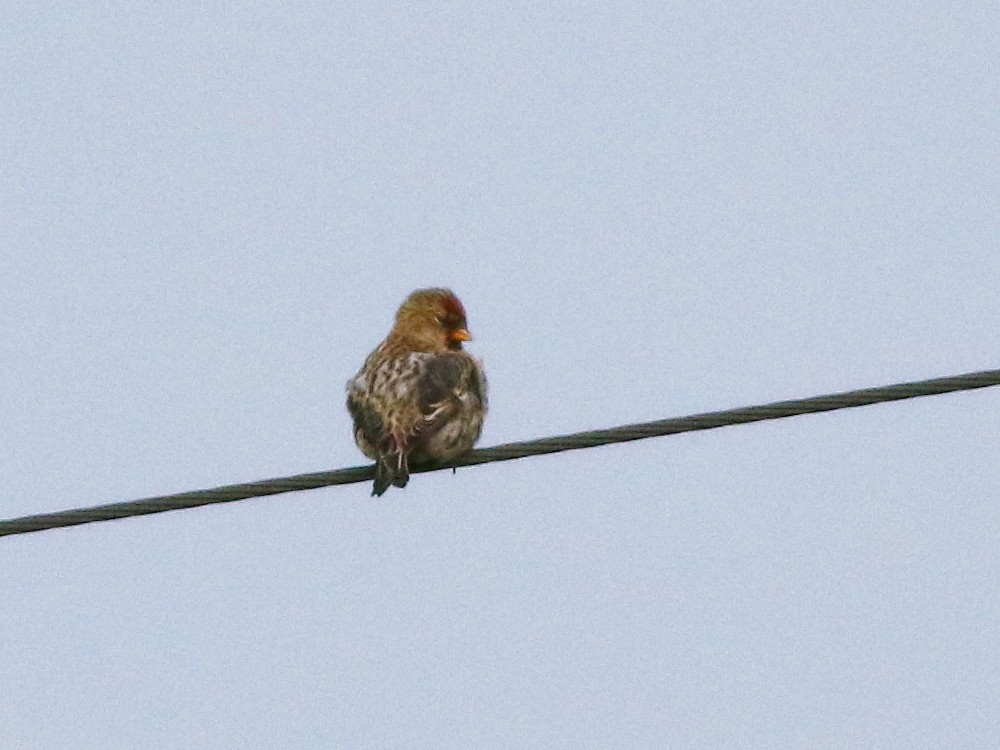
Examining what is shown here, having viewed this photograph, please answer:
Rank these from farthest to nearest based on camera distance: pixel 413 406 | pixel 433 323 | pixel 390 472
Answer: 1. pixel 433 323
2. pixel 413 406
3. pixel 390 472

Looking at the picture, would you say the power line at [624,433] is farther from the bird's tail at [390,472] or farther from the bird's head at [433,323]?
the bird's head at [433,323]

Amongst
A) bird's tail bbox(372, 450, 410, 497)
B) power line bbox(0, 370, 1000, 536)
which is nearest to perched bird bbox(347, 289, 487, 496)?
bird's tail bbox(372, 450, 410, 497)

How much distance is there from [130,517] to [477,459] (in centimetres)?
212

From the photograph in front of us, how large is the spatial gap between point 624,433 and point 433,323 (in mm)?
4239

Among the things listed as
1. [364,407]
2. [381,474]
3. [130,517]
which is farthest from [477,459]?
[130,517]

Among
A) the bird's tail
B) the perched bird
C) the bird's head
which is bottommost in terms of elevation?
the bird's tail

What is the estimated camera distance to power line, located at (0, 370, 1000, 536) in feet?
30.7

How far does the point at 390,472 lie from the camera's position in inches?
449

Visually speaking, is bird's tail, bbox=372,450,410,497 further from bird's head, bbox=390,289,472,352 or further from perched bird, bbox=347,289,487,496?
bird's head, bbox=390,289,472,352

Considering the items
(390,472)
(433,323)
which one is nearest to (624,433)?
(390,472)

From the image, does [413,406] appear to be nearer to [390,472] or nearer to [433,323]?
[390,472]

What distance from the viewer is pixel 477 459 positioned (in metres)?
11.0

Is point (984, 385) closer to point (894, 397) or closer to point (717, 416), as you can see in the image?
point (894, 397)

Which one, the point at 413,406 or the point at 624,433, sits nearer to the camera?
the point at 624,433
